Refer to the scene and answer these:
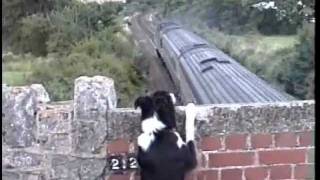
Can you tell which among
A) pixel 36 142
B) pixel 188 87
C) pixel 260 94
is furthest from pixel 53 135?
pixel 188 87

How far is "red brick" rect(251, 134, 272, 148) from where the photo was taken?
243 centimetres

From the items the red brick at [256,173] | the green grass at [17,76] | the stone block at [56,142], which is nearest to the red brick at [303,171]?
the red brick at [256,173]

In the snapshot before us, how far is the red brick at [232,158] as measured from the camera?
2439 mm

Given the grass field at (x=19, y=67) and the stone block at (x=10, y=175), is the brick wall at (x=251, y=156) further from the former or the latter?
the grass field at (x=19, y=67)

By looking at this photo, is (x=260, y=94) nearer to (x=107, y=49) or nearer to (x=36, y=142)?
(x=36, y=142)

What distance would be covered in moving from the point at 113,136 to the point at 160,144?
0.19 m

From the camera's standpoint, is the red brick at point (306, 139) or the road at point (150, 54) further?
the road at point (150, 54)

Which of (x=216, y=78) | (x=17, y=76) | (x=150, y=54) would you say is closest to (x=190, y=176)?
(x=216, y=78)

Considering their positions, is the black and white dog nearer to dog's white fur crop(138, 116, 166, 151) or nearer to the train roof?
dog's white fur crop(138, 116, 166, 151)

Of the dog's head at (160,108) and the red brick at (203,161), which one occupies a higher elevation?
the dog's head at (160,108)

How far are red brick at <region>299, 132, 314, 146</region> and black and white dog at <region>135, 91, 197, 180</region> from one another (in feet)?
1.25

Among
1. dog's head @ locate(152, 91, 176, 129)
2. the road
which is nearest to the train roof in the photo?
the road

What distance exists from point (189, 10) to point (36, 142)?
4.27 m

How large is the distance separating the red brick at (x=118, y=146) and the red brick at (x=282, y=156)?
0.44m
